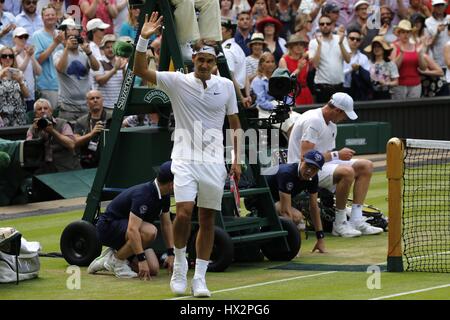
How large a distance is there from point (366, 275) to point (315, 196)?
87.9 inches

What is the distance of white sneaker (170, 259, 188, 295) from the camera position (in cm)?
1151

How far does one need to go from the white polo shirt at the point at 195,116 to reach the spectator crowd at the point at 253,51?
5147 millimetres

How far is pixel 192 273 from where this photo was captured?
1294cm

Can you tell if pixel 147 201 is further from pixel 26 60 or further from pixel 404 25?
pixel 404 25

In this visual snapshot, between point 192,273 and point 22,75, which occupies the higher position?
point 22,75

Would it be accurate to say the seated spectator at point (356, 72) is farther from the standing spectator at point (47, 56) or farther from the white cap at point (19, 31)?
the white cap at point (19, 31)

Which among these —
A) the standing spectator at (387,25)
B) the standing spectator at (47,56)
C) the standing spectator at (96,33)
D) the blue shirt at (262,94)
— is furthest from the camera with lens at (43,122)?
the standing spectator at (387,25)

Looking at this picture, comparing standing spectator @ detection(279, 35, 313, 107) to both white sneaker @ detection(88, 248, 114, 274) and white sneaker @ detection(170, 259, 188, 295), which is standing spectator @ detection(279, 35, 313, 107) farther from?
white sneaker @ detection(170, 259, 188, 295)

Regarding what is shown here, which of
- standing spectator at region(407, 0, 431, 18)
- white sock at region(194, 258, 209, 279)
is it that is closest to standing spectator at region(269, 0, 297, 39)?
standing spectator at region(407, 0, 431, 18)

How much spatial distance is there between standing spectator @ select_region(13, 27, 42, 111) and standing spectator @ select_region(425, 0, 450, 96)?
30.6ft

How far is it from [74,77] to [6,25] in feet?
4.63
